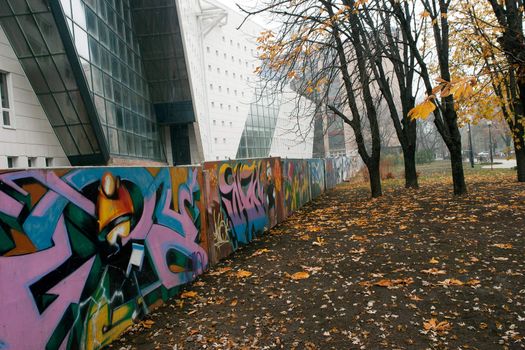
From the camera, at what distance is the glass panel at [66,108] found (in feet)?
61.8

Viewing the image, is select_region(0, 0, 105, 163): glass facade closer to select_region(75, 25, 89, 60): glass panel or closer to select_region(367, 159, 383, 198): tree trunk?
Result: select_region(75, 25, 89, 60): glass panel

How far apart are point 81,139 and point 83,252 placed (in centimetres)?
1848

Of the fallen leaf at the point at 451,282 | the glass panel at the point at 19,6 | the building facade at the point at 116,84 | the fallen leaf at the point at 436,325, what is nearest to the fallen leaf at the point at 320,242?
the fallen leaf at the point at 451,282

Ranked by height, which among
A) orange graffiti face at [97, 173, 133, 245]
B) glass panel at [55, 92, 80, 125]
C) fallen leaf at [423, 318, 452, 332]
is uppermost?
glass panel at [55, 92, 80, 125]

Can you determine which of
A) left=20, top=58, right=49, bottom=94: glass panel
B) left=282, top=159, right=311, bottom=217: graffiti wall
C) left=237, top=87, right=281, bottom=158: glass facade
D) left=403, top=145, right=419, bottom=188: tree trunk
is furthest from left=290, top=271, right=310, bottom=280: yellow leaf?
left=237, top=87, right=281, bottom=158: glass facade

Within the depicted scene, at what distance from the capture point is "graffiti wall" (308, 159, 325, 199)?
54.6 ft

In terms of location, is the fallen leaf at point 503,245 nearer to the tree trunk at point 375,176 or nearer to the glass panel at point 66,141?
the tree trunk at point 375,176

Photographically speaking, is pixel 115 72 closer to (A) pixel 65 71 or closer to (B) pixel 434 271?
(A) pixel 65 71

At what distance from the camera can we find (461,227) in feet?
24.9

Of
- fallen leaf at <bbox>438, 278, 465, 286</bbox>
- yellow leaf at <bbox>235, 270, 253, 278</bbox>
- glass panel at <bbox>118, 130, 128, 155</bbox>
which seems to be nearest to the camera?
fallen leaf at <bbox>438, 278, 465, 286</bbox>

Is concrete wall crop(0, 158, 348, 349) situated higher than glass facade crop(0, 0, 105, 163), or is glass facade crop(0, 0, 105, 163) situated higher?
glass facade crop(0, 0, 105, 163)

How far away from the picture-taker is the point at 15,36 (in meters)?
17.6

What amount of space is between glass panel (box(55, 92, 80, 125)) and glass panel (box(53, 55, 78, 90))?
21.4 inches

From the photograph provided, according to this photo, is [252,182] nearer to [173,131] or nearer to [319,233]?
[319,233]
